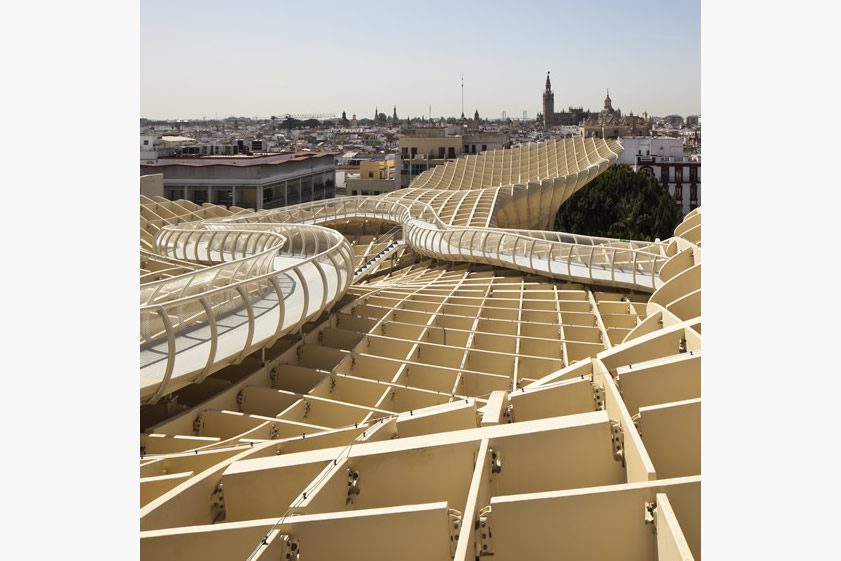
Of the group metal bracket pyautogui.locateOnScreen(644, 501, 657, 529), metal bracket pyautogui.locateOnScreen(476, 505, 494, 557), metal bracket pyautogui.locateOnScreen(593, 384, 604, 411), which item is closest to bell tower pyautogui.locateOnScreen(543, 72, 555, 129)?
metal bracket pyautogui.locateOnScreen(593, 384, 604, 411)

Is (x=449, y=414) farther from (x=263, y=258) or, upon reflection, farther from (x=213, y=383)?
(x=263, y=258)

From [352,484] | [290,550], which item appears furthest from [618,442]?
[290,550]

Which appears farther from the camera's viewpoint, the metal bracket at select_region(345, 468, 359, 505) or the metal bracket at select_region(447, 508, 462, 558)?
the metal bracket at select_region(345, 468, 359, 505)

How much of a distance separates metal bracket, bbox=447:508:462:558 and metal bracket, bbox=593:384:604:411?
1.75 meters

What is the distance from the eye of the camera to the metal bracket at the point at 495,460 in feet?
12.3

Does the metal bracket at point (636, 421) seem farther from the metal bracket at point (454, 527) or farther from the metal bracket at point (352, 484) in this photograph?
the metal bracket at point (352, 484)

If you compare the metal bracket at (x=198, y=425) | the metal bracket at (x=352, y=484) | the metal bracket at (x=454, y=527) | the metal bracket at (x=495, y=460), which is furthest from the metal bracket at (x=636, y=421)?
the metal bracket at (x=198, y=425)

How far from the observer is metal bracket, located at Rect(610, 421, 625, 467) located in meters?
3.72

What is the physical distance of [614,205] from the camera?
113ft

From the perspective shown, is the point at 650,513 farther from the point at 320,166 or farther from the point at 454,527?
the point at 320,166

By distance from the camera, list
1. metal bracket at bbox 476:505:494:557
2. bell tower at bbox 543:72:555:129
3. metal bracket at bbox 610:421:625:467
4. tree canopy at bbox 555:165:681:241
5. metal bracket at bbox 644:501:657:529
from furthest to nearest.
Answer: bell tower at bbox 543:72:555:129
tree canopy at bbox 555:165:681:241
metal bracket at bbox 610:421:625:467
metal bracket at bbox 476:505:494:557
metal bracket at bbox 644:501:657:529

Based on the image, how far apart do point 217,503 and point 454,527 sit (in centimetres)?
156

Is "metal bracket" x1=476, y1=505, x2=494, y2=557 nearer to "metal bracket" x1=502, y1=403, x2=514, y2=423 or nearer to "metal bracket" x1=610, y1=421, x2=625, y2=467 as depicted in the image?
"metal bracket" x1=610, y1=421, x2=625, y2=467
